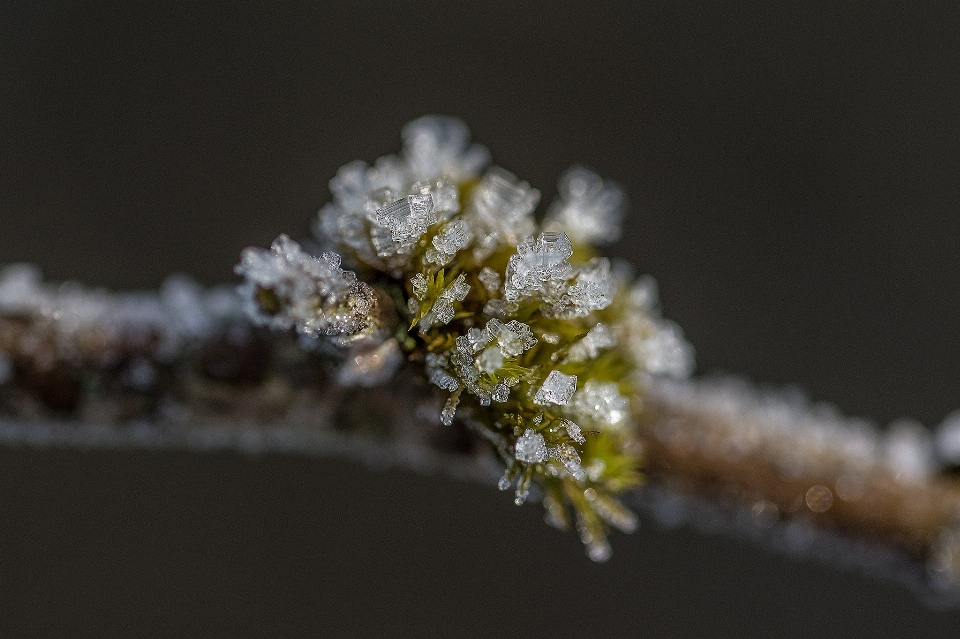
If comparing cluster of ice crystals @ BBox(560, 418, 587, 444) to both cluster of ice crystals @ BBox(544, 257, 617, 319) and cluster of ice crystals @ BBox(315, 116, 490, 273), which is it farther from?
cluster of ice crystals @ BBox(315, 116, 490, 273)

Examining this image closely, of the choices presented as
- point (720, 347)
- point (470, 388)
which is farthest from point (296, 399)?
point (720, 347)

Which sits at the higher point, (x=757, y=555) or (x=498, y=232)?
(x=757, y=555)

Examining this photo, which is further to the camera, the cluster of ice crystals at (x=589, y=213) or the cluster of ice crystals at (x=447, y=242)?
the cluster of ice crystals at (x=589, y=213)

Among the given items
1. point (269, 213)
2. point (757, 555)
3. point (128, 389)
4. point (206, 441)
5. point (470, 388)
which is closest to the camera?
point (470, 388)

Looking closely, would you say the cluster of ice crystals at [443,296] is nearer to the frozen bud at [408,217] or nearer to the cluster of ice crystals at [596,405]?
the frozen bud at [408,217]

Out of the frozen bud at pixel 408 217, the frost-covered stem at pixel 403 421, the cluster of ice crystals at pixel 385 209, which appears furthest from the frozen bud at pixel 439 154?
the frost-covered stem at pixel 403 421

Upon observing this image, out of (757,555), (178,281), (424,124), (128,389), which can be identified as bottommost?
(128,389)

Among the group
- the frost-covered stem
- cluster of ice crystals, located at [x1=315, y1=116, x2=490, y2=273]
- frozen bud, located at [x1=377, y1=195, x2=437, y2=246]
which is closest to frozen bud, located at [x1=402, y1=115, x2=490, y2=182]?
cluster of ice crystals, located at [x1=315, y1=116, x2=490, y2=273]

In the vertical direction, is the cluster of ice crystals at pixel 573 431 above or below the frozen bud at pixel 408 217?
below

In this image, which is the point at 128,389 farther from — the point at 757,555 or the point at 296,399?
the point at 757,555
